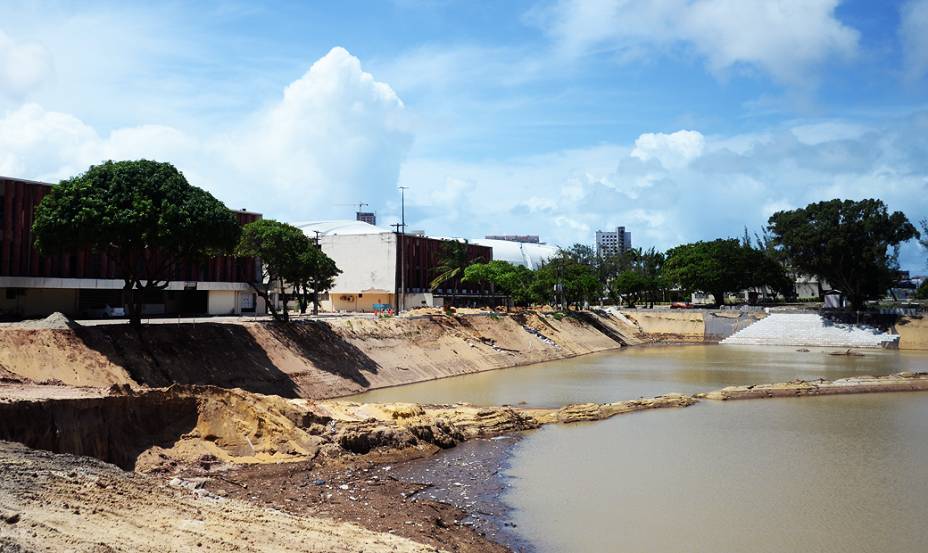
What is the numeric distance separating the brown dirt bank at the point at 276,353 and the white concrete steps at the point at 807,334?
1181 inches

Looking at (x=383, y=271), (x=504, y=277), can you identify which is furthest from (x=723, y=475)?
(x=383, y=271)

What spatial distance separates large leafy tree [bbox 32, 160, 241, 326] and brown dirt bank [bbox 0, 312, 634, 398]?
10.00 feet

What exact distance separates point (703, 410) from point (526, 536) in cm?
2075

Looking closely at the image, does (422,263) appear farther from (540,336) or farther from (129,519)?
(129,519)

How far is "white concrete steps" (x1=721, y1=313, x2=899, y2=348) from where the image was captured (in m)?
77.5

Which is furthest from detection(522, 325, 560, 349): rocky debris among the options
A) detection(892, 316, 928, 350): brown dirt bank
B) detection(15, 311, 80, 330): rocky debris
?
detection(15, 311, 80, 330): rocky debris

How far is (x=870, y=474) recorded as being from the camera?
21.8 metres

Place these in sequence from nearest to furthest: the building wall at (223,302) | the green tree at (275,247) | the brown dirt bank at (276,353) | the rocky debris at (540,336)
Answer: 1. the brown dirt bank at (276,353)
2. the green tree at (275,247)
3. the building wall at (223,302)
4. the rocky debris at (540,336)

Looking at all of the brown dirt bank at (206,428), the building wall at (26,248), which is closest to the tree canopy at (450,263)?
the building wall at (26,248)

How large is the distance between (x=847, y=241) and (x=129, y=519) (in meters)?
82.8

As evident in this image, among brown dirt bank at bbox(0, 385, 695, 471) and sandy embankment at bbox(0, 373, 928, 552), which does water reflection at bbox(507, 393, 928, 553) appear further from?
brown dirt bank at bbox(0, 385, 695, 471)

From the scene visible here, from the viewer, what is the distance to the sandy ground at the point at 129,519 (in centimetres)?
1103

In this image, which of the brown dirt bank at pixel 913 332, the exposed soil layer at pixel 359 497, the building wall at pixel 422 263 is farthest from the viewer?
the building wall at pixel 422 263

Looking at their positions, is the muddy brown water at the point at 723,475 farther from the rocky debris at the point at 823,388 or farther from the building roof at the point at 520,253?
the building roof at the point at 520,253
